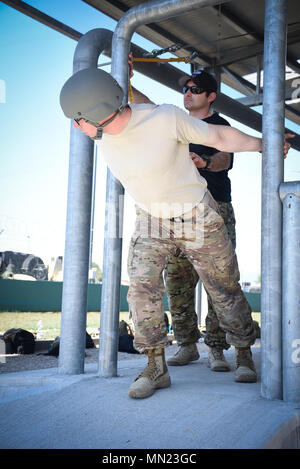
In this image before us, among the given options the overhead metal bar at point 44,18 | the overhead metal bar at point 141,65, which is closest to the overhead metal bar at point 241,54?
the overhead metal bar at point 141,65

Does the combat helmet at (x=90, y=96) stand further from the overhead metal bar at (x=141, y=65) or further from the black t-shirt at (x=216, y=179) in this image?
the overhead metal bar at (x=141, y=65)

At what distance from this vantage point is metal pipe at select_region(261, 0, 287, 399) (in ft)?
8.14

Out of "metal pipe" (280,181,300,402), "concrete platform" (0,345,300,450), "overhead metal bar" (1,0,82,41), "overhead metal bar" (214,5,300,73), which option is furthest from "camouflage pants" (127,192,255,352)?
"overhead metal bar" (214,5,300,73)

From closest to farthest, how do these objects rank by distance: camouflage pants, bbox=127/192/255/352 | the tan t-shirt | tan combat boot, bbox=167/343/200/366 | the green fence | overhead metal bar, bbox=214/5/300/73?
the tan t-shirt → camouflage pants, bbox=127/192/255/352 → tan combat boot, bbox=167/343/200/366 → overhead metal bar, bbox=214/5/300/73 → the green fence

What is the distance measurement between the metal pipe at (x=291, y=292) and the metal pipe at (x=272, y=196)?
49mm

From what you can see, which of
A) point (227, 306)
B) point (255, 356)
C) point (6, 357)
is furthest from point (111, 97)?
point (6, 357)

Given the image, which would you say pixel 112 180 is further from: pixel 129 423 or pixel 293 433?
pixel 293 433

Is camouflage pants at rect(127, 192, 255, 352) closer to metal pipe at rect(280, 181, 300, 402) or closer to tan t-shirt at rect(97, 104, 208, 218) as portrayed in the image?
tan t-shirt at rect(97, 104, 208, 218)

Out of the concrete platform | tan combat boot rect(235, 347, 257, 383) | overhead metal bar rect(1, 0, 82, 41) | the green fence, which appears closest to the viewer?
the concrete platform

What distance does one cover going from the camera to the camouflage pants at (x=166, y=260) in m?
2.79

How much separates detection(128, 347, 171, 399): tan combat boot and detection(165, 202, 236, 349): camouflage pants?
95 centimetres

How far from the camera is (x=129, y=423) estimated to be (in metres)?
2.18

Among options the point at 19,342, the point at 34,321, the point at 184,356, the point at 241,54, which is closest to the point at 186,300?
the point at 184,356

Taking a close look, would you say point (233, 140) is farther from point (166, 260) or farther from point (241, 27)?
point (241, 27)
